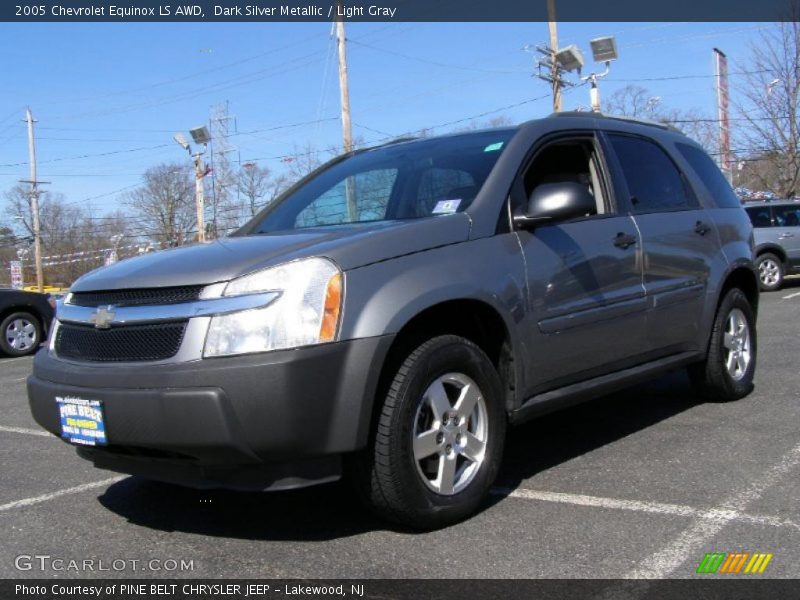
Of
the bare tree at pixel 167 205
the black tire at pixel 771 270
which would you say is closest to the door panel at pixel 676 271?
the black tire at pixel 771 270

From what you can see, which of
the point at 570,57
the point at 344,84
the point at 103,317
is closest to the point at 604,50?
the point at 570,57

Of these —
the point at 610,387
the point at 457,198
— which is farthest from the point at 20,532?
the point at 610,387

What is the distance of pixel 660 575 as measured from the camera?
2.91 m

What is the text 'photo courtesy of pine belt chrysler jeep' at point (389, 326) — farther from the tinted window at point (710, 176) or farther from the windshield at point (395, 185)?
the tinted window at point (710, 176)

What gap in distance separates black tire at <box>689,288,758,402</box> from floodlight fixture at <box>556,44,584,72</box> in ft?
69.6

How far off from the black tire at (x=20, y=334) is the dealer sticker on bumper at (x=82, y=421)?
31.1 feet

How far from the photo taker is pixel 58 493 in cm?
429

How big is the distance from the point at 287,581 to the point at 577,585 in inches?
40.9

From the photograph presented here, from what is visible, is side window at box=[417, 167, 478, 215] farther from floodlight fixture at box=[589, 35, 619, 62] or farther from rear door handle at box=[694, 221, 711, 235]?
floodlight fixture at box=[589, 35, 619, 62]

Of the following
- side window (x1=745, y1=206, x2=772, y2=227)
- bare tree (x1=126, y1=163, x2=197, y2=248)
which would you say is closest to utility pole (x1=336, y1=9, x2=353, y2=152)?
side window (x1=745, y1=206, x2=772, y2=227)

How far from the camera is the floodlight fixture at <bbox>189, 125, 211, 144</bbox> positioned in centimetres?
3969

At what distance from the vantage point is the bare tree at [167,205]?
62.2 metres

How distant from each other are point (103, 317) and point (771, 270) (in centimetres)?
1633

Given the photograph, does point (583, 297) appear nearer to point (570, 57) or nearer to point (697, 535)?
point (697, 535)
